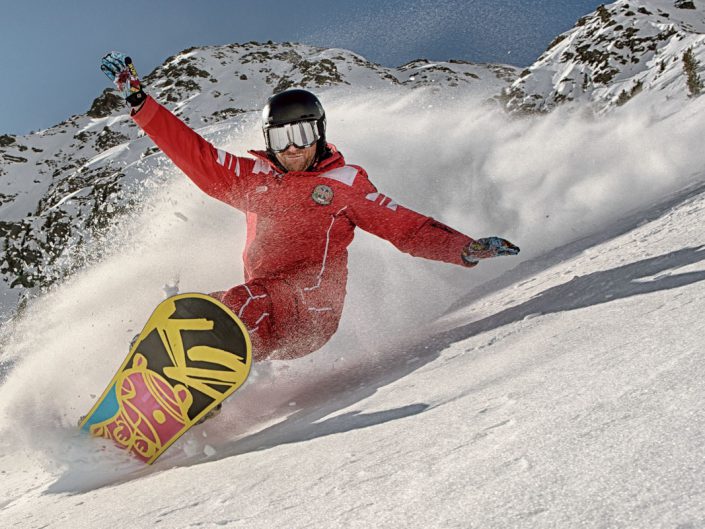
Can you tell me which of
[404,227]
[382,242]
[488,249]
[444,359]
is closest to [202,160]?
[404,227]

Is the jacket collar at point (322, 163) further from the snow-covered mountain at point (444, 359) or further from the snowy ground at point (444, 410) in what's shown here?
the snowy ground at point (444, 410)

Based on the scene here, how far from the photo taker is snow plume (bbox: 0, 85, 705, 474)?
163 inches

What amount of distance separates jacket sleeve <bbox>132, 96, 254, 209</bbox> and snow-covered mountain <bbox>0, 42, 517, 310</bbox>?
202ft

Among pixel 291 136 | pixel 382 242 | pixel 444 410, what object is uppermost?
pixel 291 136

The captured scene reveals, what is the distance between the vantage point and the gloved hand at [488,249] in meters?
3.59

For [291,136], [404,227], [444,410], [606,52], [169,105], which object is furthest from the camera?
[169,105]

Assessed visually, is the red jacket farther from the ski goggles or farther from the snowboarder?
the ski goggles

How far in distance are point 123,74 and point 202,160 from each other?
2.53ft

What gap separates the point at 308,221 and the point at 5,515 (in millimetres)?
2375

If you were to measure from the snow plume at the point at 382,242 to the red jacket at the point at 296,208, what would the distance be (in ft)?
2.47

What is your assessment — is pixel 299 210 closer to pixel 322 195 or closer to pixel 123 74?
pixel 322 195

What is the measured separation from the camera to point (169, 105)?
105m

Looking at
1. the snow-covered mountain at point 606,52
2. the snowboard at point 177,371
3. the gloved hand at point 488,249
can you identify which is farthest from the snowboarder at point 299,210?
the snow-covered mountain at point 606,52

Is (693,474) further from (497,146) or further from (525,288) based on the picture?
(497,146)
